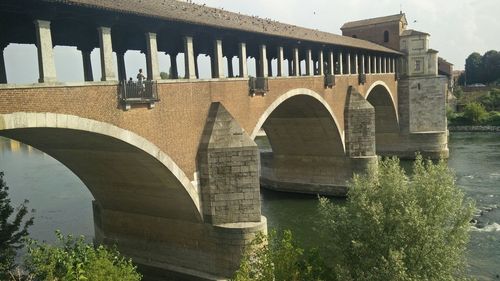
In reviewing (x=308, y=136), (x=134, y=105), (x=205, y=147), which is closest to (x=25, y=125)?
(x=134, y=105)

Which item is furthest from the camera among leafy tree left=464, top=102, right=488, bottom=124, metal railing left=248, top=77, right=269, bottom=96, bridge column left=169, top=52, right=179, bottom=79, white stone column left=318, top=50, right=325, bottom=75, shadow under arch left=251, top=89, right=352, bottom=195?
leafy tree left=464, top=102, right=488, bottom=124

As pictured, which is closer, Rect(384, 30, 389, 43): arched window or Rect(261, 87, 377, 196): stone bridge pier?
Rect(261, 87, 377, 196): stone bridge pier

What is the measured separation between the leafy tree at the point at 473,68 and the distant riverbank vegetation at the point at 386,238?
84718mm

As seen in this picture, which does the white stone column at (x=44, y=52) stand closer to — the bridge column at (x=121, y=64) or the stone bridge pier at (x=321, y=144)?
the bridge column at (x=121, y=64)

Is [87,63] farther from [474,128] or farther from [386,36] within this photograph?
[474,128]

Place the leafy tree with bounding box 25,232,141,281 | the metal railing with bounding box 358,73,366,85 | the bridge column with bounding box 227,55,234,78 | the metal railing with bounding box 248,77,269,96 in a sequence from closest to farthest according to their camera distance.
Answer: the leafy tree with bounding box 25,232,141,281
the metal railing with bounding box 248,77,269,96
the bridge column with bounding box 227,55,234,78
the metal railing with bounding box 358,73,366,85


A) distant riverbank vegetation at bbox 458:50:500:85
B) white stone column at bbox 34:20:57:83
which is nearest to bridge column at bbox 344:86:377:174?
white stone column at bbox 34:20:57:83

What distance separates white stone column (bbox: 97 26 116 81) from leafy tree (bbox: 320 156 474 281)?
256 inches

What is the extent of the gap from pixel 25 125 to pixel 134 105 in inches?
132

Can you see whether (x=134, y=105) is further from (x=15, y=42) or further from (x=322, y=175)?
(x=322, y=175)

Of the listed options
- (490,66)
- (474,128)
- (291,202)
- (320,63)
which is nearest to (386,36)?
(474,128)

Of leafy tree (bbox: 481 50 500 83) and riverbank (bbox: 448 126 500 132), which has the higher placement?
leafy tree (bbox: 481 50 500 83)

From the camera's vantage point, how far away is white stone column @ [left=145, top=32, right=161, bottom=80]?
43.6 feet

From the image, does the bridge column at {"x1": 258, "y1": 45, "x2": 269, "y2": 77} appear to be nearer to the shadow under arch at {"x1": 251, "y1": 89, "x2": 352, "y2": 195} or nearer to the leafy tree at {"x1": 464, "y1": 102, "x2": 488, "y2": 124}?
the shadow under arch at {"x1": 251, "y1": 89, "x2": 352, "y2": 195}
